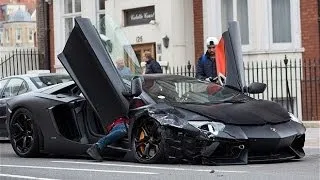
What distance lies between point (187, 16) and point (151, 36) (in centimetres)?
125

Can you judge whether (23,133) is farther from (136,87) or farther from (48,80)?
(48,80)

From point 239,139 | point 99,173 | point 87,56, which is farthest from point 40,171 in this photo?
point 239,139

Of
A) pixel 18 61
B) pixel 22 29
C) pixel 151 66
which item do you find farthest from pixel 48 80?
pixel 22 29

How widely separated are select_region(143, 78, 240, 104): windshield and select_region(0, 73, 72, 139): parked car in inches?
174

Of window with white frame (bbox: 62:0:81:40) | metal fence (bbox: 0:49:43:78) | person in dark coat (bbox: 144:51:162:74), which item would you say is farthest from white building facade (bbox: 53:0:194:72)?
metal fence (bbox: 0:49:43:78)

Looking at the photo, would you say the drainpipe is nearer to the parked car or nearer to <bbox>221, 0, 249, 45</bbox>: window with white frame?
<bbox>221, 0, 249, 45</bbox>: window with white frame

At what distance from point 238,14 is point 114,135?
11233mm

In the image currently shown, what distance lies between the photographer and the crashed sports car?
Answer: 30.0 feet

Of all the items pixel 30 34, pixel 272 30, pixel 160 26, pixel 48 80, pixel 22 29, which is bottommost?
pixel 48 80

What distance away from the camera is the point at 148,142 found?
31.4 ft

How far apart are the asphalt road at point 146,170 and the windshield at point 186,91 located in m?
0.99

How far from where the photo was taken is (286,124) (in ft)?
31.7

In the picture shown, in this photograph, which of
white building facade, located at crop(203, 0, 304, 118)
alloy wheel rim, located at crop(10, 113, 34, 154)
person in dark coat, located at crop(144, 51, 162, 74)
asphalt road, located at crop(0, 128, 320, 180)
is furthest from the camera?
white building facade, located at crop(203, 0, 304, 118)

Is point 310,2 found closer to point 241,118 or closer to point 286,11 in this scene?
point 286,11
